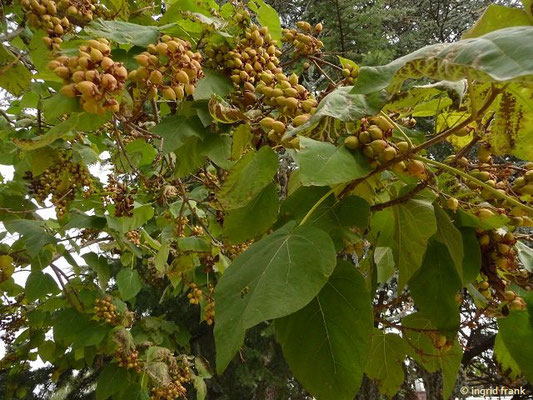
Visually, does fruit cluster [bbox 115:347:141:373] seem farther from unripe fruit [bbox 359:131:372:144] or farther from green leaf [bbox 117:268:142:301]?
unripe fruit [bbox 359:131:372:144]

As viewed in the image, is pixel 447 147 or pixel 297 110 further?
pixel 447 147

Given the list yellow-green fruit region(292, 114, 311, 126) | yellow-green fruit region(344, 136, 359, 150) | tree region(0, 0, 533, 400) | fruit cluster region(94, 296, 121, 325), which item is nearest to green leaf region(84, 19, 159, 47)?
tree region(0, 0, 533, 400)

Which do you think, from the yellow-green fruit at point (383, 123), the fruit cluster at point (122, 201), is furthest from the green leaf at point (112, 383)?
the yellow-green fruit at point (383, 123)

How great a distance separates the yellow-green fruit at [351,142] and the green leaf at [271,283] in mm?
144

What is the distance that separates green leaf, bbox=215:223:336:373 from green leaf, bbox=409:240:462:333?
27 cm

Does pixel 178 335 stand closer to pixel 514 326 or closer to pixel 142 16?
pixel 142 16

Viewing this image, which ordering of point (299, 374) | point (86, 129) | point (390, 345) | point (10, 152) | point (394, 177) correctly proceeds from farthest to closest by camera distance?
point (10, 152) < point (390, 345) < point (86, 129) < point (394, 177) < point (299, 374)

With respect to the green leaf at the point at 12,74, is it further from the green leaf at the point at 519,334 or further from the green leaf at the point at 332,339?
the green leaf at the point at 519,334

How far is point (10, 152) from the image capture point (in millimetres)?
2826

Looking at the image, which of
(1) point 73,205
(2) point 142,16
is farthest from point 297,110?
(1) point 73,205

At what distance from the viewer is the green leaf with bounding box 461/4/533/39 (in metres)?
0.63

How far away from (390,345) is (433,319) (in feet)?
1.19

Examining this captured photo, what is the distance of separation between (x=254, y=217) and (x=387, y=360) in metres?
0.56

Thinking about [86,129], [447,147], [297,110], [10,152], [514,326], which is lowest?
[447,147]
